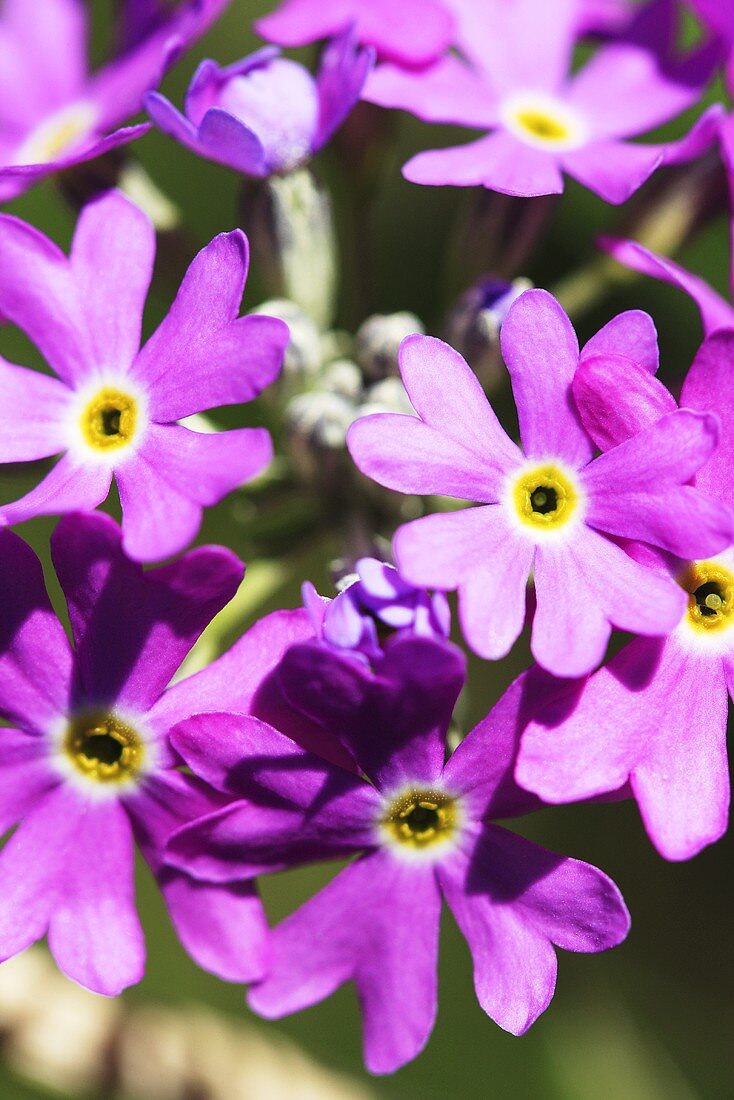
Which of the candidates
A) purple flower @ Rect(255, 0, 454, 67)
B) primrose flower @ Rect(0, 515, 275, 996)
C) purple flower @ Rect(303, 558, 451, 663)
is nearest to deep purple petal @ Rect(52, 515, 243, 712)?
primrose flower @ Rect(0, 515, 275, 996)

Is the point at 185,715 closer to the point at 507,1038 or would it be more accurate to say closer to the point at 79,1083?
the point at 79,1083

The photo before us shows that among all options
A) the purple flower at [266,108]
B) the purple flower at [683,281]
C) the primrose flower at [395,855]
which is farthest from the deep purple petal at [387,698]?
the purple flower at [266,108]

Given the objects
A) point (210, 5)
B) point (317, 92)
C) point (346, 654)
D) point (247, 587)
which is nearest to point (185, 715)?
point (346, 654)

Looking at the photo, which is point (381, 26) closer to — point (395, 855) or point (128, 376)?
point (128, 376)

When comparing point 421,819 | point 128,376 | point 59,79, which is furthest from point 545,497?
point 59,79

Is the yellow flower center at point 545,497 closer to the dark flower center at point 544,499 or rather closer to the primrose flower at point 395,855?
the dark flower center at point 544,499
